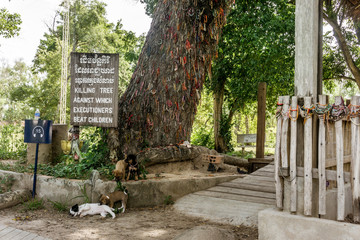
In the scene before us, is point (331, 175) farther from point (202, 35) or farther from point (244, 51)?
point (244, 51)

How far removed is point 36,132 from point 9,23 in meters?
9.44

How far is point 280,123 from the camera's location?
4.36m

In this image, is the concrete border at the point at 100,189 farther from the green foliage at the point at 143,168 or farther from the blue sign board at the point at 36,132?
the blue sign board at the point at 36,132

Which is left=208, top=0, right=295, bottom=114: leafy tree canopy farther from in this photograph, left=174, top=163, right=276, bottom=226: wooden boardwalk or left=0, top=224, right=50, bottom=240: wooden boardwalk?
left=0, top=224, right=50, bottom=240: wooden boardwalk

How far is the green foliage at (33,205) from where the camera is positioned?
21.2 feet

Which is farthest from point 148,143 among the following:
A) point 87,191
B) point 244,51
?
point 244,51

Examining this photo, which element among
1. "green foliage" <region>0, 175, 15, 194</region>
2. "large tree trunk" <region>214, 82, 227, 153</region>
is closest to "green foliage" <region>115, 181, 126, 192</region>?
"green foliage" <region>0, 175, 15, 194</region>

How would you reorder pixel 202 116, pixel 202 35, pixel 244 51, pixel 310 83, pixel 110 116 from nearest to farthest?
pixel 310 83
pixel 110 116
pixel 202 35
pixel 244 51
pixel 202 116

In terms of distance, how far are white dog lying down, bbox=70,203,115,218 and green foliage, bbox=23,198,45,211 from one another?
956 mm

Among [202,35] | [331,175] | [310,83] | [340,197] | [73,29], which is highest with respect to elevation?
[73,29]

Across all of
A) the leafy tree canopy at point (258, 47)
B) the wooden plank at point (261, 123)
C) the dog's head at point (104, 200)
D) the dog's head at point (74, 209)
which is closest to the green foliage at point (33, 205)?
the dog's head at point (74, 209)

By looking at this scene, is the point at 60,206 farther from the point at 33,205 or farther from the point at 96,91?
the point at 96,91

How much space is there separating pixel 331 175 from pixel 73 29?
32998 millimetres

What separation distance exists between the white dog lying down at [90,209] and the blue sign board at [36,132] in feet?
6.00
